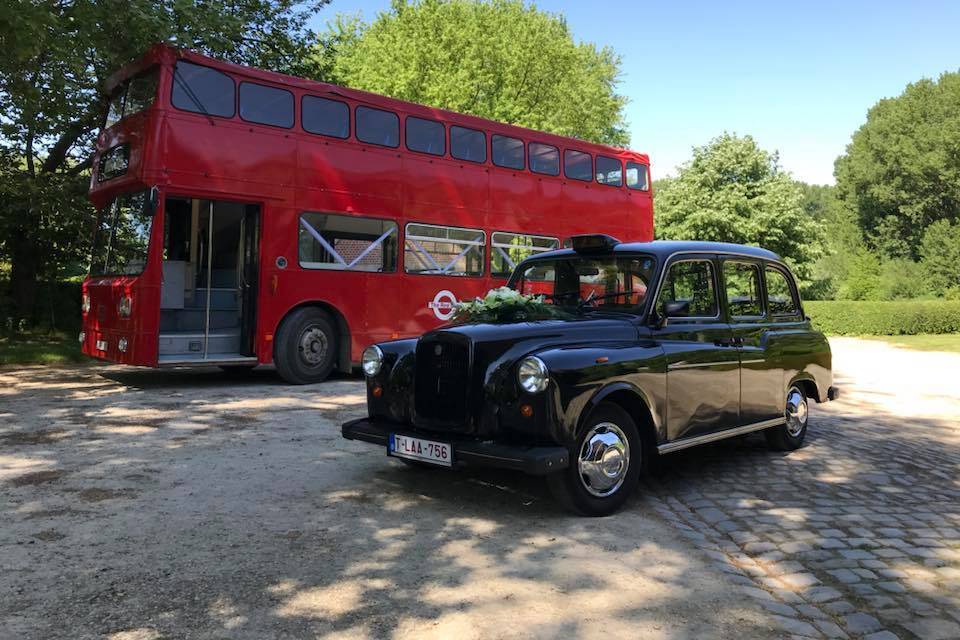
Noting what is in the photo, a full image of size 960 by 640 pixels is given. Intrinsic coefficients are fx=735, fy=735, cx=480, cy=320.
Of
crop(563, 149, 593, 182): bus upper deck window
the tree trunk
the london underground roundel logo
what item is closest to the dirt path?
the london underground roundel logo

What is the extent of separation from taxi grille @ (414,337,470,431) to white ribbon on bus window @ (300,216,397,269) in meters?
6.58

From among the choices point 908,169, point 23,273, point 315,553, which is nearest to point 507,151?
point 315,553

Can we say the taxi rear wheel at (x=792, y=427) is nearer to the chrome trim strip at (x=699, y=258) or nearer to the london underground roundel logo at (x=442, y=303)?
the chrome trim strip at (x=699, y=258)

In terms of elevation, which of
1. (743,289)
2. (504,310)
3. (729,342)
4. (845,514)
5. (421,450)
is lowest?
(845,514)

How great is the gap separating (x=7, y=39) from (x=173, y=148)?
8.39ft

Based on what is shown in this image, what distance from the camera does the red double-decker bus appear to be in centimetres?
993

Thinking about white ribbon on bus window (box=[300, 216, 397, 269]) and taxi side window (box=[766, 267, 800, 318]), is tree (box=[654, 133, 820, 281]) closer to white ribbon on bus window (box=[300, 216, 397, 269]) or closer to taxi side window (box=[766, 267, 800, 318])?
white ribbon on bus window (box=[300, 216, 397, 269])

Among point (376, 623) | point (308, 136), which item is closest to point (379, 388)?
point (376, 623)

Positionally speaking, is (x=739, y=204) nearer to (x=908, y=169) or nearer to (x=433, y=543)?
(x=908, y=169)

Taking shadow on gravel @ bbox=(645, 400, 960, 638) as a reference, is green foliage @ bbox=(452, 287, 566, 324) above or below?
Answer: above

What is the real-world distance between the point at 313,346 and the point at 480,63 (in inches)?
783

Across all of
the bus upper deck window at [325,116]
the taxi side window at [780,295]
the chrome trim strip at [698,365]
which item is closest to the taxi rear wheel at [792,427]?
the taxi side window at [780,295]

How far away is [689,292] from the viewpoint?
5.86 m

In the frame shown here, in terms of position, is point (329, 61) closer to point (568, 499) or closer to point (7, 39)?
point (7, 39)
